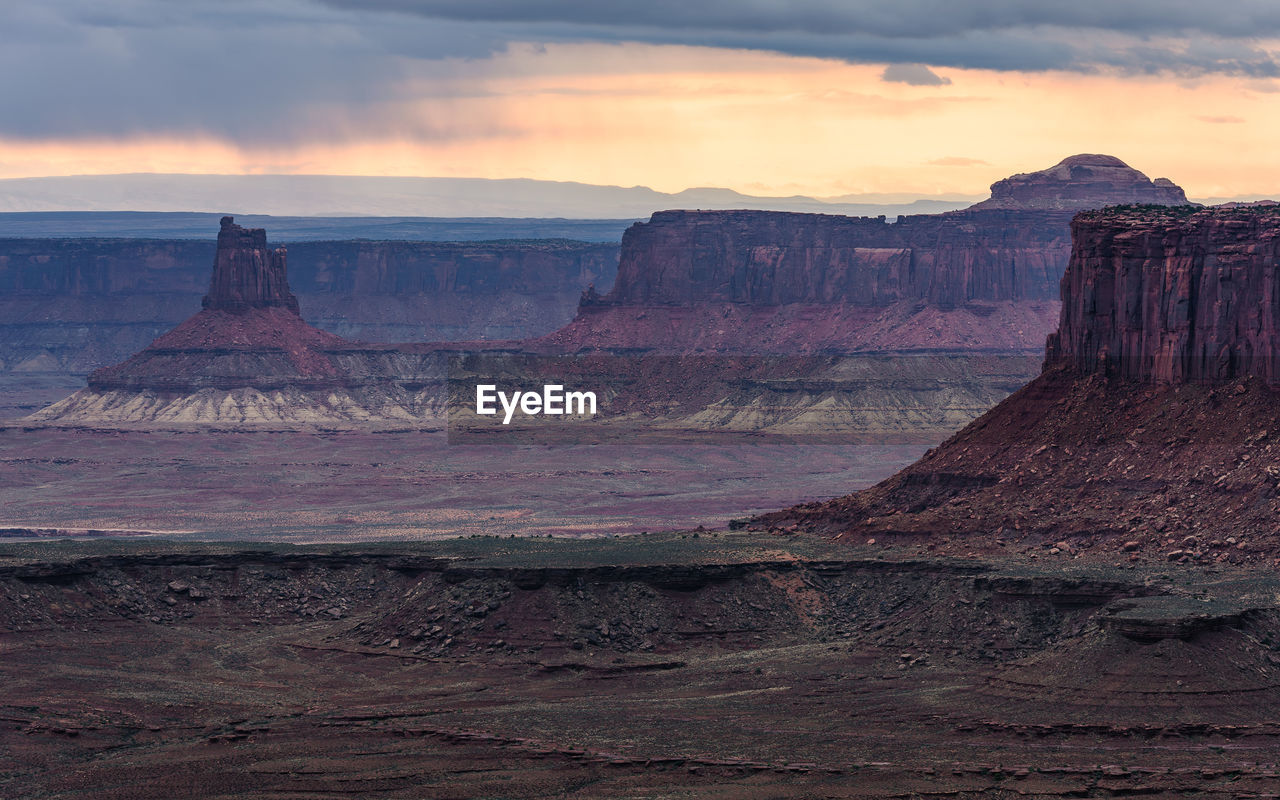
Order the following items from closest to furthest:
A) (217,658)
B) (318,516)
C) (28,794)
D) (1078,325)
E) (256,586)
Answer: (28,794) → (217,658) → (256,586) → (1078,325) → (318,516)

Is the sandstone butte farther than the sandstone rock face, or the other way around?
the sandstone rock face

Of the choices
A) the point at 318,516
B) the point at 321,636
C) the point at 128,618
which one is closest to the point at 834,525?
the point at 321,636

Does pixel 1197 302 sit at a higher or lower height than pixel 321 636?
higher

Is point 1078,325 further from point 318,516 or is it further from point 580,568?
point 318,516

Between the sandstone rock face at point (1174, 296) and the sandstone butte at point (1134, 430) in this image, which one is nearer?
the sandstone butte at point (1134, 430)
